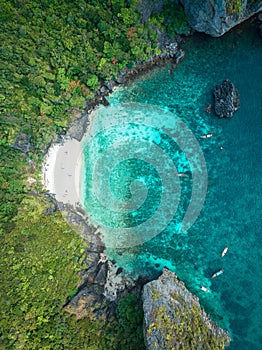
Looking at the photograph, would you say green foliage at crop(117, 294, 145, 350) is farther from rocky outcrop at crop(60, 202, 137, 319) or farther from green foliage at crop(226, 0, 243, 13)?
green foliage at crop(226, 0, 243, 13)

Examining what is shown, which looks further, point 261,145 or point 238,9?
point 261,145

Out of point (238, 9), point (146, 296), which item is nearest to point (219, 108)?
point (238, 9)

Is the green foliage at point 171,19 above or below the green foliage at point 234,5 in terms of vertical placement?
below

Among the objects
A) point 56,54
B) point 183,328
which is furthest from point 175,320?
point 56,54

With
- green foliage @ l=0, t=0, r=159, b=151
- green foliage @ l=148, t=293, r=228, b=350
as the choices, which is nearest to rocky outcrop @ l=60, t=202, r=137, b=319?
green foliage @ l=148, t=293, r=228, b=350

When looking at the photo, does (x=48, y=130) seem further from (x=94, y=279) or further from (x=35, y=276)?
(x=94, y=279)

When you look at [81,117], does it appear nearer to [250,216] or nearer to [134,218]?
[134,218]

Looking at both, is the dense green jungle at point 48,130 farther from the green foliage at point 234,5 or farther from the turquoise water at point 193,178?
the green foliage at point 234,5

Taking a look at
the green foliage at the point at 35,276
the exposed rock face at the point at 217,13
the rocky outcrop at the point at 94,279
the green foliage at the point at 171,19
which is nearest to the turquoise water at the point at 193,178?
the rocky outcrop at the point at 94,279
